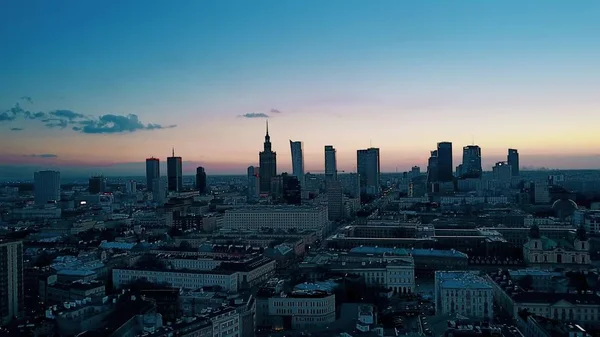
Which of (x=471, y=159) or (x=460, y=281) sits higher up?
(x=471, y=159)

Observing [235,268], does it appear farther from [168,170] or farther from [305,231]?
[168,170]

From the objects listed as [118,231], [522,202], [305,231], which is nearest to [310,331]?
[305,231]

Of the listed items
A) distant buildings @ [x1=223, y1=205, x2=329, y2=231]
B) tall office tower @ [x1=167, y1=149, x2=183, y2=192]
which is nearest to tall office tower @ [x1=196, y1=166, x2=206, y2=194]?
tall office tower @ [x1=167, y1=149, x2=183, y2=192]

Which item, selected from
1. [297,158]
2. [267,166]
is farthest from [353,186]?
[297,158]

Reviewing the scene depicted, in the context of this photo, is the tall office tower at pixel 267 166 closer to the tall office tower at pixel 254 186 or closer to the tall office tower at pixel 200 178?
the tall office tower at pixel 254 186

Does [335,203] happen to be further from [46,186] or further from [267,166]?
[46,186]
